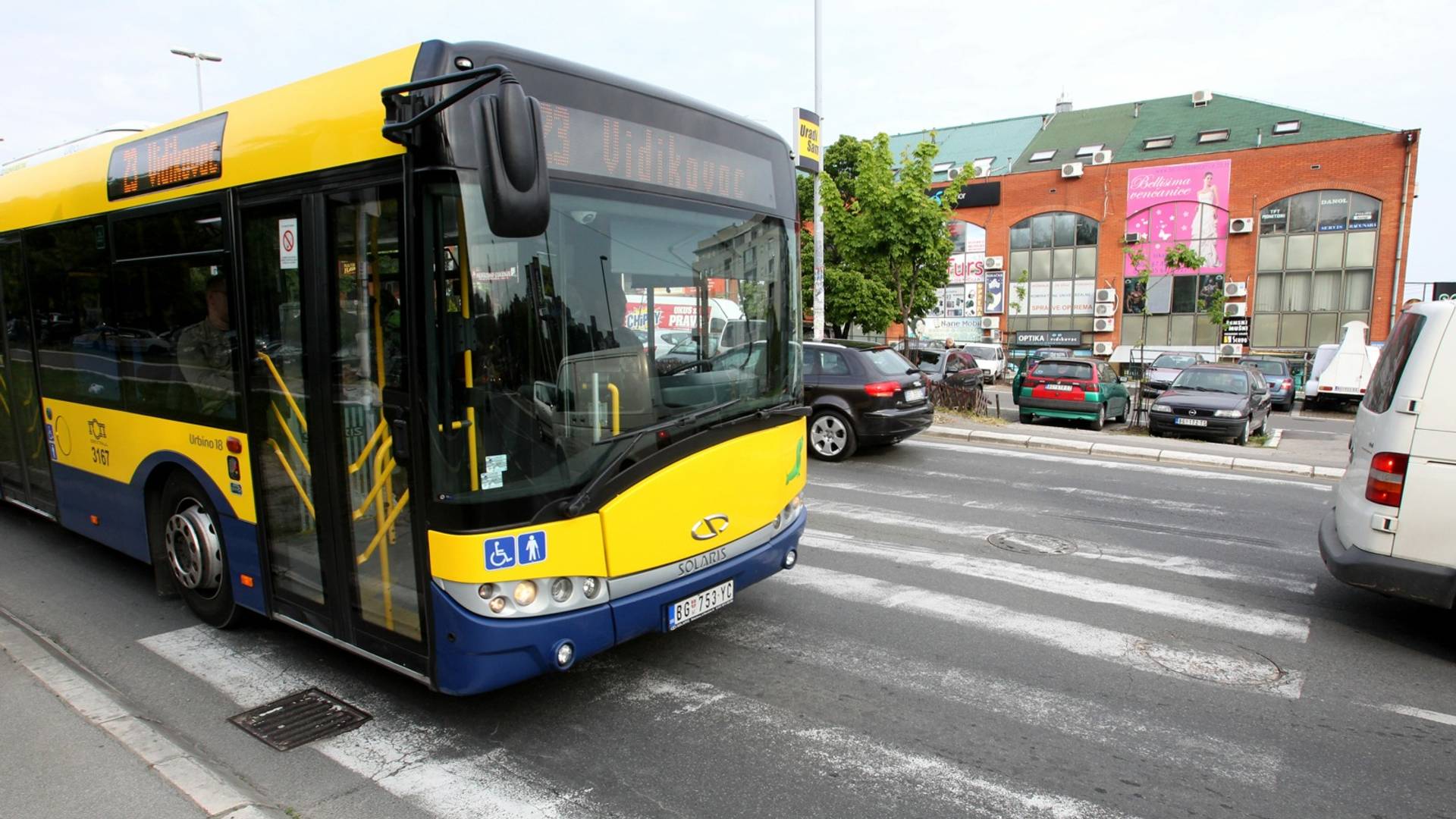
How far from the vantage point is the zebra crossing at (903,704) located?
3.47 metres

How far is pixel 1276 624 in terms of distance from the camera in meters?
5.46

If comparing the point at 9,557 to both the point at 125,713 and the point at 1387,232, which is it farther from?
the point at 1387,232

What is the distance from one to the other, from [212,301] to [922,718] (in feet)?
14.5

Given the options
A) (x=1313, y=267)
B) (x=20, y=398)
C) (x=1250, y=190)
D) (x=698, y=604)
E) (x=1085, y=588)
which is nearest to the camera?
(x=698, y=604)

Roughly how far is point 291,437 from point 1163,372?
27.0 metres

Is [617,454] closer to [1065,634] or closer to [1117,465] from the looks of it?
[1065,634]

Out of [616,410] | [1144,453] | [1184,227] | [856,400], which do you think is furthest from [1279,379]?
[616,410]

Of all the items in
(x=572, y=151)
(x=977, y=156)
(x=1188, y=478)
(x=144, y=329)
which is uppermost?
(x=977, y=156)

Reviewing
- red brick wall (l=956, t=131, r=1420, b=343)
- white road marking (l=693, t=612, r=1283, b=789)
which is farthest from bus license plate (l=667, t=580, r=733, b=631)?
red brick wall (l=956, t=131, r=1420, b=343)

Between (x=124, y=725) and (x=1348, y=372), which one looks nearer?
(x=124, y=725)

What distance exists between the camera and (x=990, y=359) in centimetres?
3669

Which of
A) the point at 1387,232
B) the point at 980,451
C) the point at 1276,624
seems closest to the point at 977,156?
the point at 1387,232

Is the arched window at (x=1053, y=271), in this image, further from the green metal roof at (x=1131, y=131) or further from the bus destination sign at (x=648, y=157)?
the bus destination sign at (x=648, y=157)

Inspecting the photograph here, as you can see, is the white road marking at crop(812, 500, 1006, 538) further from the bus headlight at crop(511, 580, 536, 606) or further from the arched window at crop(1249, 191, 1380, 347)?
the arched window at crop(1249, 191, 1380, 347)
